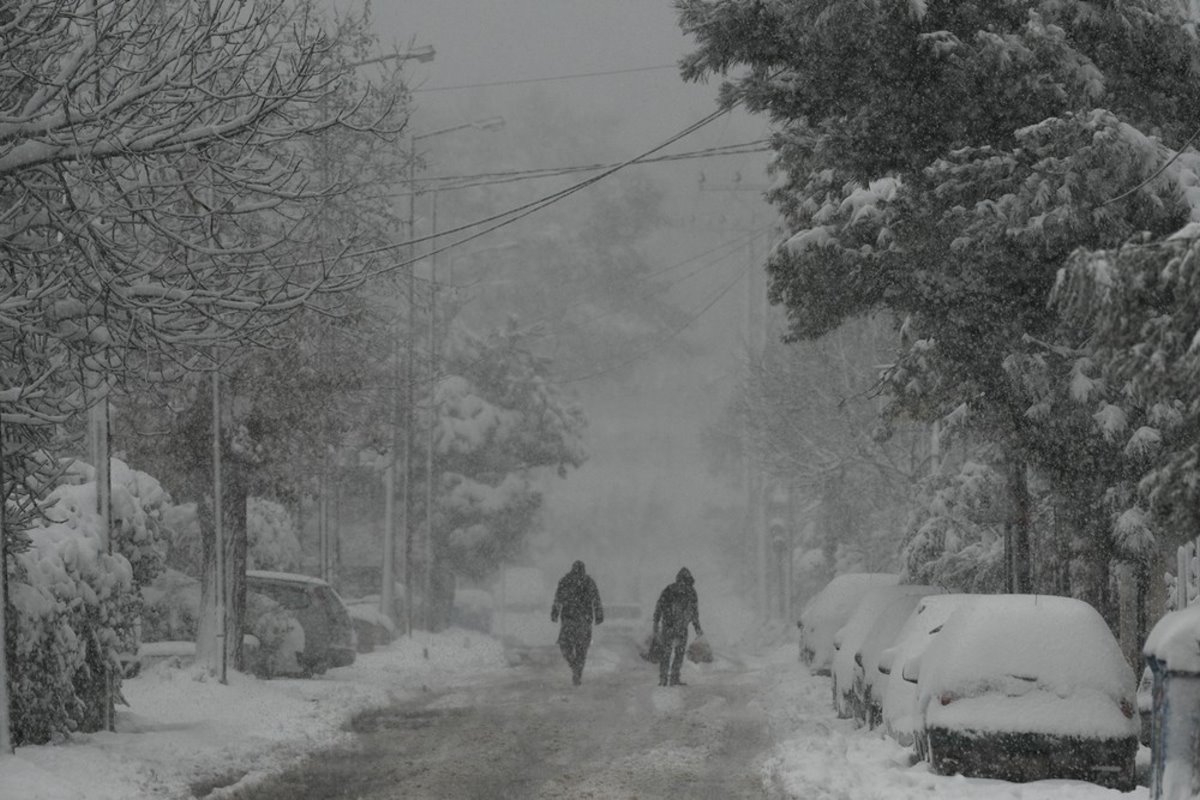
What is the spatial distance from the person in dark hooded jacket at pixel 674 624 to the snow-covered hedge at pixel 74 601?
8.44 metres

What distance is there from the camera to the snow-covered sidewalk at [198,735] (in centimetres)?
1174

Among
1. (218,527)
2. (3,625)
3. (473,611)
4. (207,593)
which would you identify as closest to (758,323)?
(473,611)

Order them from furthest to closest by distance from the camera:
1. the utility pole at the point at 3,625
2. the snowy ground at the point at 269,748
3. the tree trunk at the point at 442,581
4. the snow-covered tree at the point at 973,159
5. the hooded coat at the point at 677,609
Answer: the tree trunk at the point at 442,581 → the hooded coat at the point at 677,609 → the snow-covered tree at the point at 973,159 → the utility pole at the point at 3,625 → the snowy ground at the point at 269,748

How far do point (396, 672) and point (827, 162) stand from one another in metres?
14.3

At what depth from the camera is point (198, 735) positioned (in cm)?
1521

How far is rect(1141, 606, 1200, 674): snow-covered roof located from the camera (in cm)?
884

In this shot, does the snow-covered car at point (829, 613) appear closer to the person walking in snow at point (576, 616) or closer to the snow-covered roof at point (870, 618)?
the person walking in snow at point (576, 616)

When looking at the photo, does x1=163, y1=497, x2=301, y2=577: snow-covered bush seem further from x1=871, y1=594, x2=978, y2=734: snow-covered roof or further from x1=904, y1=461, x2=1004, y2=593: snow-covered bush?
x1=871, y1=594, x2=978, y2=734: snow-covered roof

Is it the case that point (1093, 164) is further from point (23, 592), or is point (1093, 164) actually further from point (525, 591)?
point (525, 591)

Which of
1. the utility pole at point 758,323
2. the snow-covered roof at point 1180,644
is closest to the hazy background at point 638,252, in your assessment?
the utility pole at point 758,323

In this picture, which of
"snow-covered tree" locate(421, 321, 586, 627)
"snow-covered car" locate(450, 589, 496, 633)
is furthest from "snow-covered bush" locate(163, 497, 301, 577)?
"snow-covered car" locate(450, 589, 496, 633)

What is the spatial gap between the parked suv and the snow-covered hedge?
7252 millimetres

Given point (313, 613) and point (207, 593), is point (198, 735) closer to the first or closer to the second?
point (207, 593)

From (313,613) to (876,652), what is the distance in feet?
37.6
